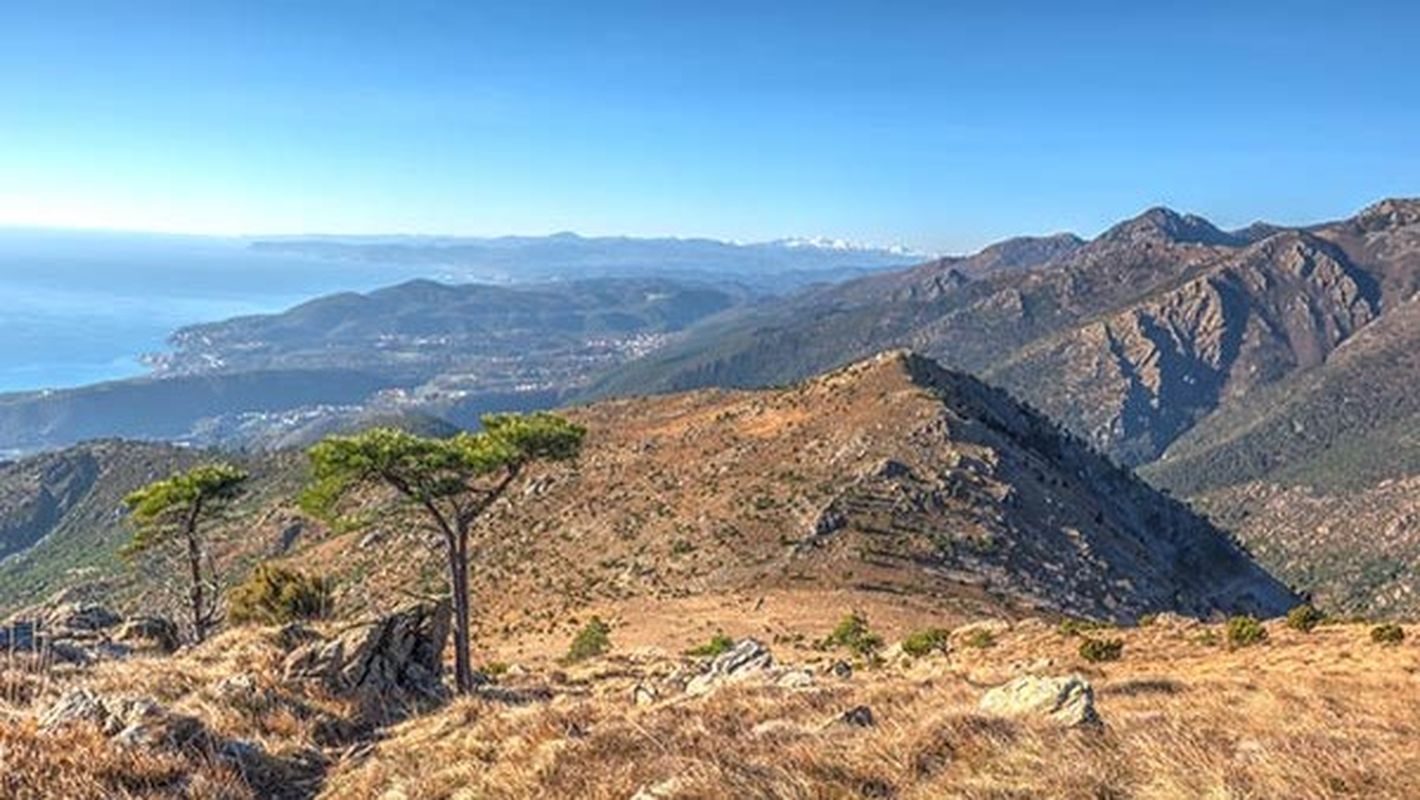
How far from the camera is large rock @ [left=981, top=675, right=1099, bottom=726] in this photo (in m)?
10.5

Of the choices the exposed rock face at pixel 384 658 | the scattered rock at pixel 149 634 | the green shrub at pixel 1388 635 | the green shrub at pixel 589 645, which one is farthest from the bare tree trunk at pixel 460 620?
the green shrub at pixel 1388 635

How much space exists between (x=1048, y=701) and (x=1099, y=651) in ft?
59.8

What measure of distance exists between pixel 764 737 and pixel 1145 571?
62946 millimetres

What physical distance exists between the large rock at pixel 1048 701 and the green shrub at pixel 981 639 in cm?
2097

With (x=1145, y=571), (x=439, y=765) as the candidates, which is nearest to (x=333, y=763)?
(x=439, y=765)

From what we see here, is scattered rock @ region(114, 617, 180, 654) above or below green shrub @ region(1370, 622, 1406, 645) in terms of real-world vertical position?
below

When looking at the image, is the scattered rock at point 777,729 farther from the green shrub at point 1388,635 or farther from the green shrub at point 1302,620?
the green shrub at point 1302,620

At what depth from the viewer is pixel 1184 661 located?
88.9 feet

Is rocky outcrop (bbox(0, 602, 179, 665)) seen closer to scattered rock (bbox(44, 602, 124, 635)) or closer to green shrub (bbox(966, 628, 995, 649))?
scattered rock (bbox(44, 602, 124, 635))

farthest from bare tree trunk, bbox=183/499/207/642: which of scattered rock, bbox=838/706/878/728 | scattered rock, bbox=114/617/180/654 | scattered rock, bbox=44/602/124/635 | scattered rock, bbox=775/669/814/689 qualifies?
scattered rock, bbox=838/706/878/728

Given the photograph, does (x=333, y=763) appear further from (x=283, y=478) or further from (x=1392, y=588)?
(x=1392, y=588)

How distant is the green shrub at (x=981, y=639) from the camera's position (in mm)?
32406

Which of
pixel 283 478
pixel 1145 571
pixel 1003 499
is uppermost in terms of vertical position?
pixel 1003 499

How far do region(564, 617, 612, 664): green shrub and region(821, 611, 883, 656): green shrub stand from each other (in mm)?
8299
